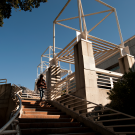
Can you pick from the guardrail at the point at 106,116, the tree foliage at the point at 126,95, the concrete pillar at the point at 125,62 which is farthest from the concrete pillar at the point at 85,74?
the concrete pillar at the point at 125,62

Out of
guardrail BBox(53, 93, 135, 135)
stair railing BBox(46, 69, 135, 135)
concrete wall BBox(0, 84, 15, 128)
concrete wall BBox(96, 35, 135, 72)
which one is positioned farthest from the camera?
concrete wall BBox(96, 35, 135, 72)

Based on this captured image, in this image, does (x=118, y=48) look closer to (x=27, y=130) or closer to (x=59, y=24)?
(x=59, y=24)

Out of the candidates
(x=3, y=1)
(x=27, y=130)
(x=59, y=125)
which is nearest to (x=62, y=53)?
(x=3, y=1)

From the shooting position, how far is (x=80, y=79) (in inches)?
323

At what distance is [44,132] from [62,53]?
8965 millimetres

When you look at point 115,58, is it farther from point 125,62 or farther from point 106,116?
point 106,116

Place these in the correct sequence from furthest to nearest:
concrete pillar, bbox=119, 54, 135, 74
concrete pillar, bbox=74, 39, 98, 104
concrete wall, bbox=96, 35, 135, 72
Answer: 1. concrete wall, bbox=96, 35, 135, 72
2. concrete pillar, bbox=119, 54, 135, 74
3. concrete pillar, bbox=74, 39, 98, 104

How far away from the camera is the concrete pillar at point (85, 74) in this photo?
766 cm

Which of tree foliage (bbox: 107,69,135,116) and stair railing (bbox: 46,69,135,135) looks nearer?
stair railing (bbox: 46,69,135,135)

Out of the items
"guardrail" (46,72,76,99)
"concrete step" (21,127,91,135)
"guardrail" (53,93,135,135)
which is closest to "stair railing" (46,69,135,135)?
"guardrail" (53,93,135,135)

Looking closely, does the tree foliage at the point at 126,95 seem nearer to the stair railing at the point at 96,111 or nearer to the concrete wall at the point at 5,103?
the stair railing at the point at 96,111

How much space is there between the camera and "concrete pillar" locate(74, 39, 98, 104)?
766 cm

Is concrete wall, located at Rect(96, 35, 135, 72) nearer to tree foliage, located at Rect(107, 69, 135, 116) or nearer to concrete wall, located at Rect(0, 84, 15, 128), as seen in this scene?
tree foliage, located at Rect(107, 69, 135, 116)

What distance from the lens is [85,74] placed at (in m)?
7.97
